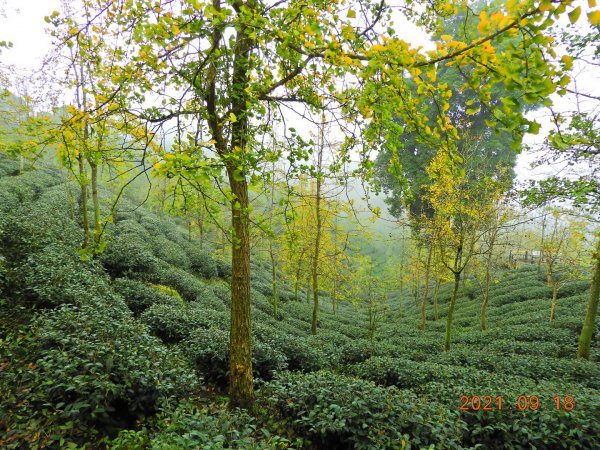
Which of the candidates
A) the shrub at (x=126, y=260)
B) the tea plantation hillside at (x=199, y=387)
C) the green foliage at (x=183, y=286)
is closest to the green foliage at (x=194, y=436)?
the tea plantation hillside at (x=199, y=387)

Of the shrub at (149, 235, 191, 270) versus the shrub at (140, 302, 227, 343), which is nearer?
the shrub at (140, 302, 227, 343)

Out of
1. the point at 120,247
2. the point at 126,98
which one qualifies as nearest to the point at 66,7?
the point at 120,247

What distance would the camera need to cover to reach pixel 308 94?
4008mm

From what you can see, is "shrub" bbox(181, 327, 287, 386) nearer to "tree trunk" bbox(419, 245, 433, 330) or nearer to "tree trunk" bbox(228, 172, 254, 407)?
"tree trunk" bbox(228, 172, 254, 407)

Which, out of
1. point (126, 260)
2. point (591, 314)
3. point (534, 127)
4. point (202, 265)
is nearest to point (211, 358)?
point (534, 127)

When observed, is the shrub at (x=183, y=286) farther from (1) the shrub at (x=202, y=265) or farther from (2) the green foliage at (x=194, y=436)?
(2) the green foliage at (x=194, y=436)

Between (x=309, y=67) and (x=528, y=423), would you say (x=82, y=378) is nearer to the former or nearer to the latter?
(x=309, y=67)

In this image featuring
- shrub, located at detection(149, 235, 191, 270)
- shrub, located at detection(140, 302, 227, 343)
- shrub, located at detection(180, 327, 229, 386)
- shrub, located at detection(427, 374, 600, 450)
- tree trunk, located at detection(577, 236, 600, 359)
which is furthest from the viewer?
shrub, located at detection(149, 235, 191, 270)

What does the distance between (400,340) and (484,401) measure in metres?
8.95

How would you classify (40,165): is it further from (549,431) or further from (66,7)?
(549,431)
